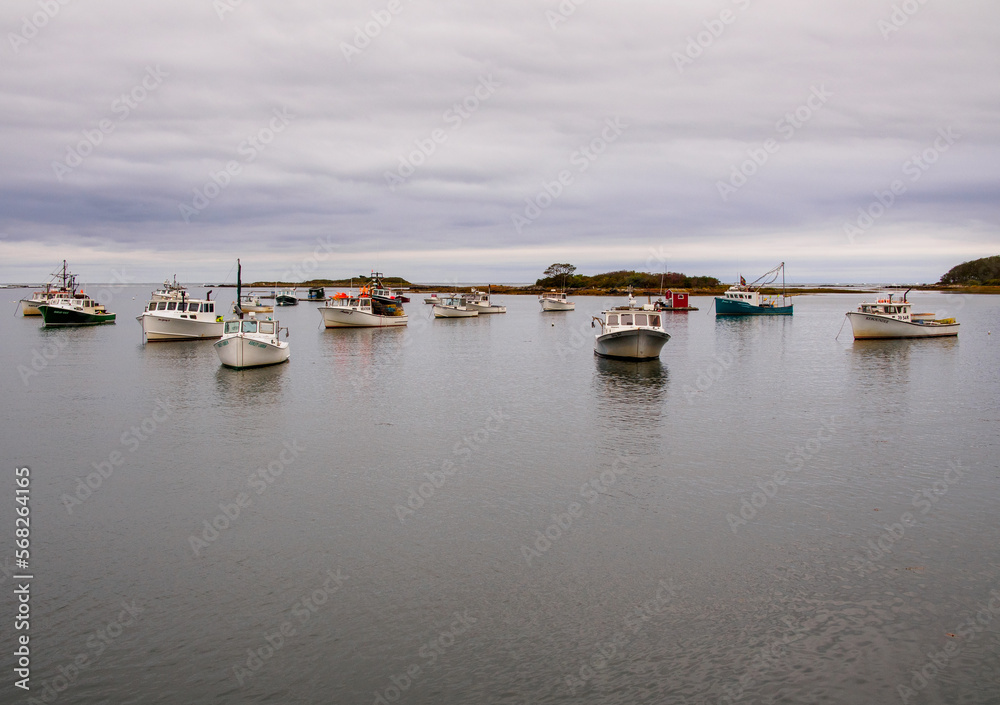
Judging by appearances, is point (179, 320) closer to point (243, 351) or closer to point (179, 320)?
point (179, 320)

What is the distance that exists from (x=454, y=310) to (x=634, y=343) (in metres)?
69.5

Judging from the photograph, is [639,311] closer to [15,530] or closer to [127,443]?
[127,443]

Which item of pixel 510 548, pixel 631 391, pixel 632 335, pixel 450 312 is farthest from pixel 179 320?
pixel 510 548

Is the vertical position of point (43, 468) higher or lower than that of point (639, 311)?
lower

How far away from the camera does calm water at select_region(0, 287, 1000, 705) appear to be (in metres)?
12.2

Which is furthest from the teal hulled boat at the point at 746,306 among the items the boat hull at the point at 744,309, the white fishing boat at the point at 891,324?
the white fishing boat at the point at 891,324

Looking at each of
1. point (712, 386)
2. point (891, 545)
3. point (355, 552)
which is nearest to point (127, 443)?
point (355, 552)

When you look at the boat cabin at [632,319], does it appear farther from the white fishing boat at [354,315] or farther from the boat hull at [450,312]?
the boat hull at [450,312]

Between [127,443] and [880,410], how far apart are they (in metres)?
32.0

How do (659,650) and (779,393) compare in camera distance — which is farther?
(779,393)

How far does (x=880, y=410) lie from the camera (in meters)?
34.9

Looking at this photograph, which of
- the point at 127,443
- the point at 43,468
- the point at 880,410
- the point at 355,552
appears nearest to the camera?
the point at 355,552

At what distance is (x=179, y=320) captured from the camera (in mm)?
70062

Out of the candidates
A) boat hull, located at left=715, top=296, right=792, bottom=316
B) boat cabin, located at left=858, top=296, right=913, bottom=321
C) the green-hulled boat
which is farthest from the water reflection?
the green-hulled boat
